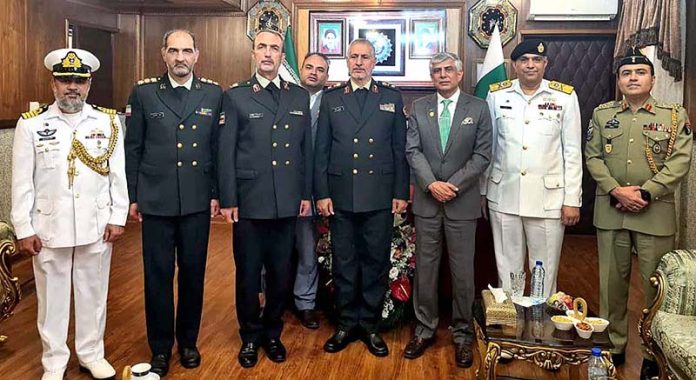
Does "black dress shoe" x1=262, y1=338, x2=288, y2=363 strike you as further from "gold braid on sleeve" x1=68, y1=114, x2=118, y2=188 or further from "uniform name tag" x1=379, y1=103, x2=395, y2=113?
"uniform name tag" x1=379, y1=103, x2=395, y2=113

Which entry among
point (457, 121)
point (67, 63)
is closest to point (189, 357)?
point (67, 63)

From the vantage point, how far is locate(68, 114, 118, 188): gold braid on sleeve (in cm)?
258

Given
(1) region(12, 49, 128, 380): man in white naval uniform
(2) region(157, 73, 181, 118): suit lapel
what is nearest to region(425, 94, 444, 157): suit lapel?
(2) region(157, 73, 181, 118): suit lapel

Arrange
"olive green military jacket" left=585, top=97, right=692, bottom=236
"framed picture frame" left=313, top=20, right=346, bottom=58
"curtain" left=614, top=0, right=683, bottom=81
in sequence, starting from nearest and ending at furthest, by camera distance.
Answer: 1. "olive green military jacket" left=585, top=97, right=692, bottom=236
2. "curtain" left=614, top=0, right=683, bottom=81
3. "framed picture frame" left=313, top=20, right=346, bottom=58

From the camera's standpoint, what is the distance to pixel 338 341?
3.14 meters

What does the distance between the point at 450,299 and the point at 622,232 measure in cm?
111

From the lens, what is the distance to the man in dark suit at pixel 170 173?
273 centimetres

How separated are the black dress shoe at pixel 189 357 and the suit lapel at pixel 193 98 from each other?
1.09m

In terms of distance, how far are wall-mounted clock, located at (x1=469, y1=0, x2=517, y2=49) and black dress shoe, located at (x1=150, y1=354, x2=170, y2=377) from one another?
4.64 metres

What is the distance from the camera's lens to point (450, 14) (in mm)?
6375

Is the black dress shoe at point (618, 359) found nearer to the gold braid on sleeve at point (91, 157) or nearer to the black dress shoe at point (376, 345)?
the black dress shoe at point (376, 345)

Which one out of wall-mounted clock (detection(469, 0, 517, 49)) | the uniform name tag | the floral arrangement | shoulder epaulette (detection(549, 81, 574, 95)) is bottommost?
the floral arrangement

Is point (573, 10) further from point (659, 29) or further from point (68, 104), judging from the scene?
point (68, 104)

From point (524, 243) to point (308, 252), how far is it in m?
1.19
